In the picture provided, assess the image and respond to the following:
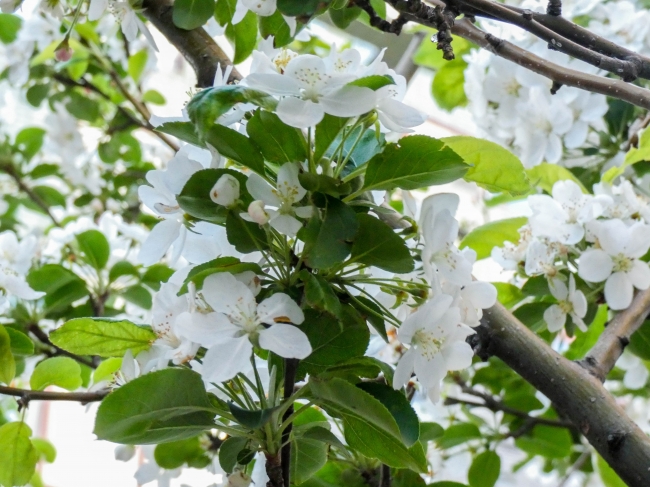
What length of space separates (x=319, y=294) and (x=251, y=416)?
8 centimetres

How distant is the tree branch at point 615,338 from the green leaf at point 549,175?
0.61 feet

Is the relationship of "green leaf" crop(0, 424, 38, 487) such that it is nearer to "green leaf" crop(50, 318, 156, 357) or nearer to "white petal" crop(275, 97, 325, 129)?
"green leaf" crop(50, 318, 156, 357)

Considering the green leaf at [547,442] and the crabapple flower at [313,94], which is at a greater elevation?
the crabapple flower at [313,94]

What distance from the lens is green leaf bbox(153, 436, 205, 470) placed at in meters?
0.75

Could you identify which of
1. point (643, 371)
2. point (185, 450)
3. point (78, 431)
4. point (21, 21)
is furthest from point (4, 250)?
point (78, 431)

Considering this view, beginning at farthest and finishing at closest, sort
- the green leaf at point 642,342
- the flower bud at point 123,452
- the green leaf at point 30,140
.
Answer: the green leaf at point 30,140
the green leaf at point 642,342
the flower bud at point 123,452

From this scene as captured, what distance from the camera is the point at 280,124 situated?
1.50 feet

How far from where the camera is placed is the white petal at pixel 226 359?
420mm

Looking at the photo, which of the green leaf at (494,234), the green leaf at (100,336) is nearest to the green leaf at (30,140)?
the green leaf at (494,234)

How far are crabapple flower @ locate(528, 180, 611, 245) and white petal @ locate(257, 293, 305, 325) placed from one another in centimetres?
48

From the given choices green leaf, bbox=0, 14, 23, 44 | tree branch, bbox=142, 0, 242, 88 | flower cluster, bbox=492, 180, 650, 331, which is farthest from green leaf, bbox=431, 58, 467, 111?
green leaf, bbox=0, 14, 23, 44

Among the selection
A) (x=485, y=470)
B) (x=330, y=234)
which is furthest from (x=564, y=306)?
(x=330, y=234)

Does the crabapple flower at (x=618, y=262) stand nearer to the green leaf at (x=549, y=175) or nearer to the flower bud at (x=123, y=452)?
the green leaf at (x=549, y=175)

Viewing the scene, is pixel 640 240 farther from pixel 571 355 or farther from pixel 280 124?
pixel 280 124
